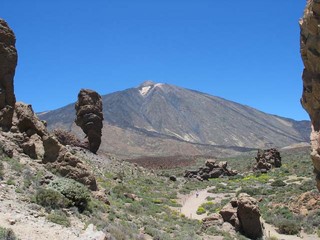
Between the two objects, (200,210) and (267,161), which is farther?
(267,161)

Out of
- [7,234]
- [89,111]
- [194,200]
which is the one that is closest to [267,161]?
[194,200]

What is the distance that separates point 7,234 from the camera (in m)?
9.38

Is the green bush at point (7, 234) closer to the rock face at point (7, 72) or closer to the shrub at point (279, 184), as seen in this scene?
the rock face at point (7, 72)

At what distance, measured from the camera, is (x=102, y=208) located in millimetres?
17312

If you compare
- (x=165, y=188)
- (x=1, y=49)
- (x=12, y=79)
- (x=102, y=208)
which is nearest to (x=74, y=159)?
(x=102, y=208)

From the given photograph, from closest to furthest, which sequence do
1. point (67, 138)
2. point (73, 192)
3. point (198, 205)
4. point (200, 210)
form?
point (73, 192), point (200, 210), point (198, 205), point (67, 138)

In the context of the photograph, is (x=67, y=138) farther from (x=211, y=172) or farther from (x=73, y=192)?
(x=73, y=192)

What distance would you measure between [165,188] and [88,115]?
12077mm

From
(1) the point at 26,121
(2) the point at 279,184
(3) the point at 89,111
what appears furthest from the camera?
(3) the point at 89,111

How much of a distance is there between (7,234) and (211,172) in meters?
42.9

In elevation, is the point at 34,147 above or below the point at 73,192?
above

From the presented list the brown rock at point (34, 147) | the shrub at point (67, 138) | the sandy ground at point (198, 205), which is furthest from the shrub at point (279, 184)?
the brown rock at point (34, 147)

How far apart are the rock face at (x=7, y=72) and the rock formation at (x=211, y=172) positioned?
3453cm

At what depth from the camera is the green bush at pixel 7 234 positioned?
917 centimetres
